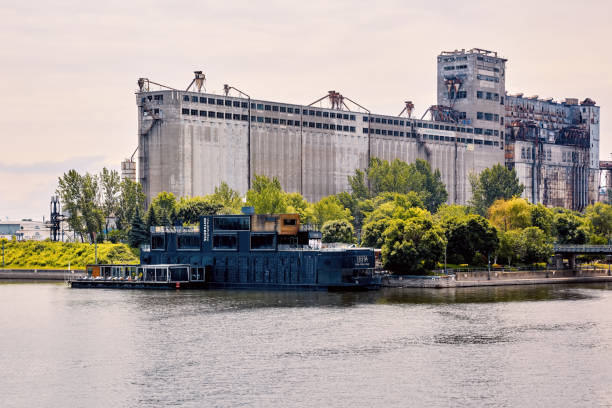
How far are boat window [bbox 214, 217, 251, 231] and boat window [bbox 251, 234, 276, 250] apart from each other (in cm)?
189

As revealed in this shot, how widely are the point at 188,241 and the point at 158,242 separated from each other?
20.6ft

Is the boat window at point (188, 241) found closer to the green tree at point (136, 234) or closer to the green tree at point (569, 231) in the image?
the green tree at point (136, 234)

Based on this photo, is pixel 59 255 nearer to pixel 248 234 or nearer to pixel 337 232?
pixel 337 232

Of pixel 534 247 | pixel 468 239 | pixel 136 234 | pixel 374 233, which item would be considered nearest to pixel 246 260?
pixel 374 233

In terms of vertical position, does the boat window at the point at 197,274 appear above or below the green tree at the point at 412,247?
below

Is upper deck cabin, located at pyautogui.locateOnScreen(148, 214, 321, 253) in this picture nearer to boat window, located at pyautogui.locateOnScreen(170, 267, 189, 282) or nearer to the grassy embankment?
boat window, located at pyautogui.locateOnScreen(170, 267, 189, 282)

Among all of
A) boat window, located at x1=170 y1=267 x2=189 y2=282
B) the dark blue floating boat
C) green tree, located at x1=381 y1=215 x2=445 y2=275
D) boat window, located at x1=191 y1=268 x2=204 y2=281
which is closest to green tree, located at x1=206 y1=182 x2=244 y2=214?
the dark blue floating boat

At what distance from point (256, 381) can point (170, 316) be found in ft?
120

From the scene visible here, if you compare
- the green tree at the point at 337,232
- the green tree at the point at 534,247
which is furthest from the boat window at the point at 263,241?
the green tree at the point at 534,247

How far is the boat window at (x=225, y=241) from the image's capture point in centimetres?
14100

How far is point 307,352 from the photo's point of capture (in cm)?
8094

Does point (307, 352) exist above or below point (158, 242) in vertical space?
below

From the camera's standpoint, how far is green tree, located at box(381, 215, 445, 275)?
139 m

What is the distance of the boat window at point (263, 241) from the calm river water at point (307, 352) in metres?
14.6
